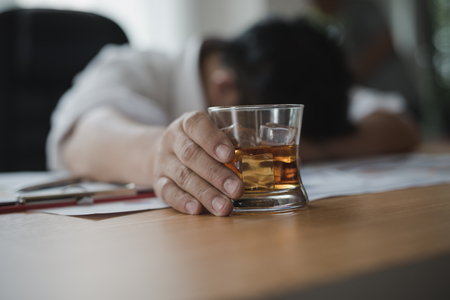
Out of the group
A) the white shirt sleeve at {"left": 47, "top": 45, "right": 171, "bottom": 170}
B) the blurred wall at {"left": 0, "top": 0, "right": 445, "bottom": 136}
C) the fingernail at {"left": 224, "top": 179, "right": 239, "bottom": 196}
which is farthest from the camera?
the blurred wall at {"left": 0, "top": 0, "right": 445, "bottom": 136}

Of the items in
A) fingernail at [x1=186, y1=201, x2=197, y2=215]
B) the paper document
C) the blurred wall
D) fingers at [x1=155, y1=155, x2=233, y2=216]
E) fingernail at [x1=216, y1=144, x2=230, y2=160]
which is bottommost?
the paper document

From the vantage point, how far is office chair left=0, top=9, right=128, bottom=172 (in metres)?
1.38

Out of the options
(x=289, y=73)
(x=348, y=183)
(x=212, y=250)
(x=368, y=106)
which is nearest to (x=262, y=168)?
(x=212, y=250)

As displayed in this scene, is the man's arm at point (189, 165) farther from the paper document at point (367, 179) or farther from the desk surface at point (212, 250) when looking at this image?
the paper document at point (367, 179)

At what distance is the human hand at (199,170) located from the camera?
407 mm

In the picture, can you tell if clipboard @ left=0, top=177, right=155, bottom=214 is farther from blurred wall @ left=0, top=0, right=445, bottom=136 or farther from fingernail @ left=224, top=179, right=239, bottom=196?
blurred wall @ left=0, top=0, right=445, bottom=136

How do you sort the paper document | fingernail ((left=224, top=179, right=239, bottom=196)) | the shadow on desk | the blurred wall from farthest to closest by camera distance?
the blurred wall < the paper document < fingernail ((left=224, top=179, right=239, bottom=196)) < the shadow on desk

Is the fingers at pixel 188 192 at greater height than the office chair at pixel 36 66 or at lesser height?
lesser

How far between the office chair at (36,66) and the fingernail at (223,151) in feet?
3.95

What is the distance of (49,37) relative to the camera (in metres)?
1.41

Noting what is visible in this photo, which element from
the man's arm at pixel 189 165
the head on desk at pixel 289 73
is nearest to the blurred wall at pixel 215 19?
the head on desk at pixel 289 73

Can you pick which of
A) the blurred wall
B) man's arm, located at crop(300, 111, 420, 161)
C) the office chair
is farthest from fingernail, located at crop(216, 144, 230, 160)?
the blurred wall

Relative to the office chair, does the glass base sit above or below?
below

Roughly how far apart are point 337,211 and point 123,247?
0.22 meters
